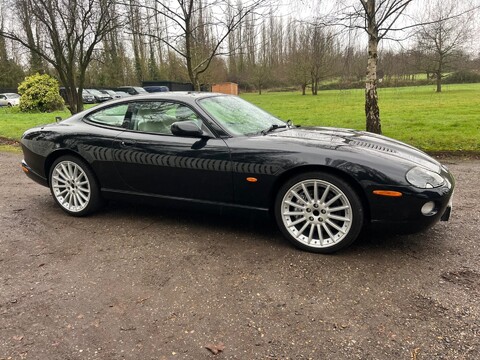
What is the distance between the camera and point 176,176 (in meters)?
3.64

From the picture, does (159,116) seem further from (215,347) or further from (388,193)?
(215,347)

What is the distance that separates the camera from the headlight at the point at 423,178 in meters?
2.95

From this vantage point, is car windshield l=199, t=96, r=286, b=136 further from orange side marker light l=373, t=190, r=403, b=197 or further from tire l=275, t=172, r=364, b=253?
orange side marker light l=373, t=190, r=403, b=197

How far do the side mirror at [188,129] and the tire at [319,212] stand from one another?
3.08ft

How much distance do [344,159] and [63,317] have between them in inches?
92.3

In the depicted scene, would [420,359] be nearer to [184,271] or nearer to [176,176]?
[184,271]

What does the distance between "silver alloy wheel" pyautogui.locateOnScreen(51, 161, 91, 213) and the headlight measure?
10.6 feet

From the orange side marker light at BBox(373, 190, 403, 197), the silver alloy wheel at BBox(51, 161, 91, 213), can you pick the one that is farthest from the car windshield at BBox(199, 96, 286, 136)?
the silver alloy wheel at BBox(51, 161, 91, 213)

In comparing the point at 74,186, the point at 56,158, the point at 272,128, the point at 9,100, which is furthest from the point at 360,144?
the point at 9,100

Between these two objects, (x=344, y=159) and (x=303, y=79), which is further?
(x=303, y=79)

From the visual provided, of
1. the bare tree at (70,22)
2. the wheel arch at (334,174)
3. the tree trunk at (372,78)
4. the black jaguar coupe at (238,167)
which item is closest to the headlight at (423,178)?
the black jaguar coupe at (238,167)

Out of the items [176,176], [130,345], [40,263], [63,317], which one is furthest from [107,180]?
[130,345]

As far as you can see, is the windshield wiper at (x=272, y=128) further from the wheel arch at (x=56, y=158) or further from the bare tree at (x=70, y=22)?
the bare tree at (x=70, y=22)

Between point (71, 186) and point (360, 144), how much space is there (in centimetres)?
313
